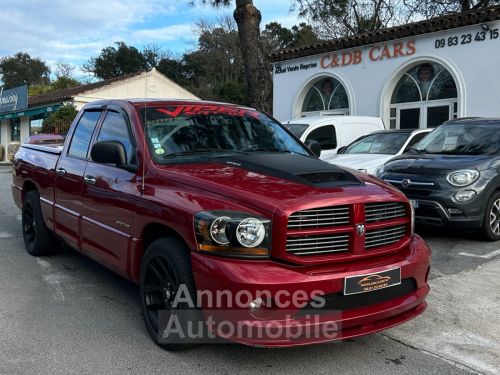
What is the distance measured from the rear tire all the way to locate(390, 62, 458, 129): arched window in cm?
805

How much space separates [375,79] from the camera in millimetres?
16250

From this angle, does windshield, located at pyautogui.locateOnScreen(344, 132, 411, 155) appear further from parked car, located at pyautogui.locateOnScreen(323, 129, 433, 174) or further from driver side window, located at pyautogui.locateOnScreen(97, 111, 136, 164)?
driver side window, located at pyautogui.locateOnScreen(97, 111, 136, 164)

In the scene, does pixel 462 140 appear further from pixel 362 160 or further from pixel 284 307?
pixel 284 307

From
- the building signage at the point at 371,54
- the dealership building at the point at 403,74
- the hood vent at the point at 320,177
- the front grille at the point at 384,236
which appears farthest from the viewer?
the building signage at the point at 371,54

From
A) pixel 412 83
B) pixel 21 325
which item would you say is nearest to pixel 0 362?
pixel 21 325

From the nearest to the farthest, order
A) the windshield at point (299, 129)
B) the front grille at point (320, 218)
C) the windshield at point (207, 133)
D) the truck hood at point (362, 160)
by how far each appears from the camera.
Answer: the front grille at point (320, 218)
the windshield at point (207, 133)
the truck hood at point (362, 160)
the windshield at point (299, 129)

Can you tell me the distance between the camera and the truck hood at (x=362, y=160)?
8812 mm

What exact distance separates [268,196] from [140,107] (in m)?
1.79

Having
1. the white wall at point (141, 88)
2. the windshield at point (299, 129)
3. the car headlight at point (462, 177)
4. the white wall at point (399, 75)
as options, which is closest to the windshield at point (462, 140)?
the car headlight at point (462, 177)

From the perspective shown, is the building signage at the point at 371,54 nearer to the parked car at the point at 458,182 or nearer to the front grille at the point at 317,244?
the parked car at the point at 458,182

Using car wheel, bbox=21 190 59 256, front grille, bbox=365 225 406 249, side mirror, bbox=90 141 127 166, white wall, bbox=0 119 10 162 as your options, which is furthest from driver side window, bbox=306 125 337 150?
white wall, bbox=0 119 10 162

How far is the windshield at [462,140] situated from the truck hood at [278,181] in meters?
4.13

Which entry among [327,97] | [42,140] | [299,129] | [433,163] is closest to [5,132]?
[327,97]

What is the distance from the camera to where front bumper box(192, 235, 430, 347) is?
3.04m
